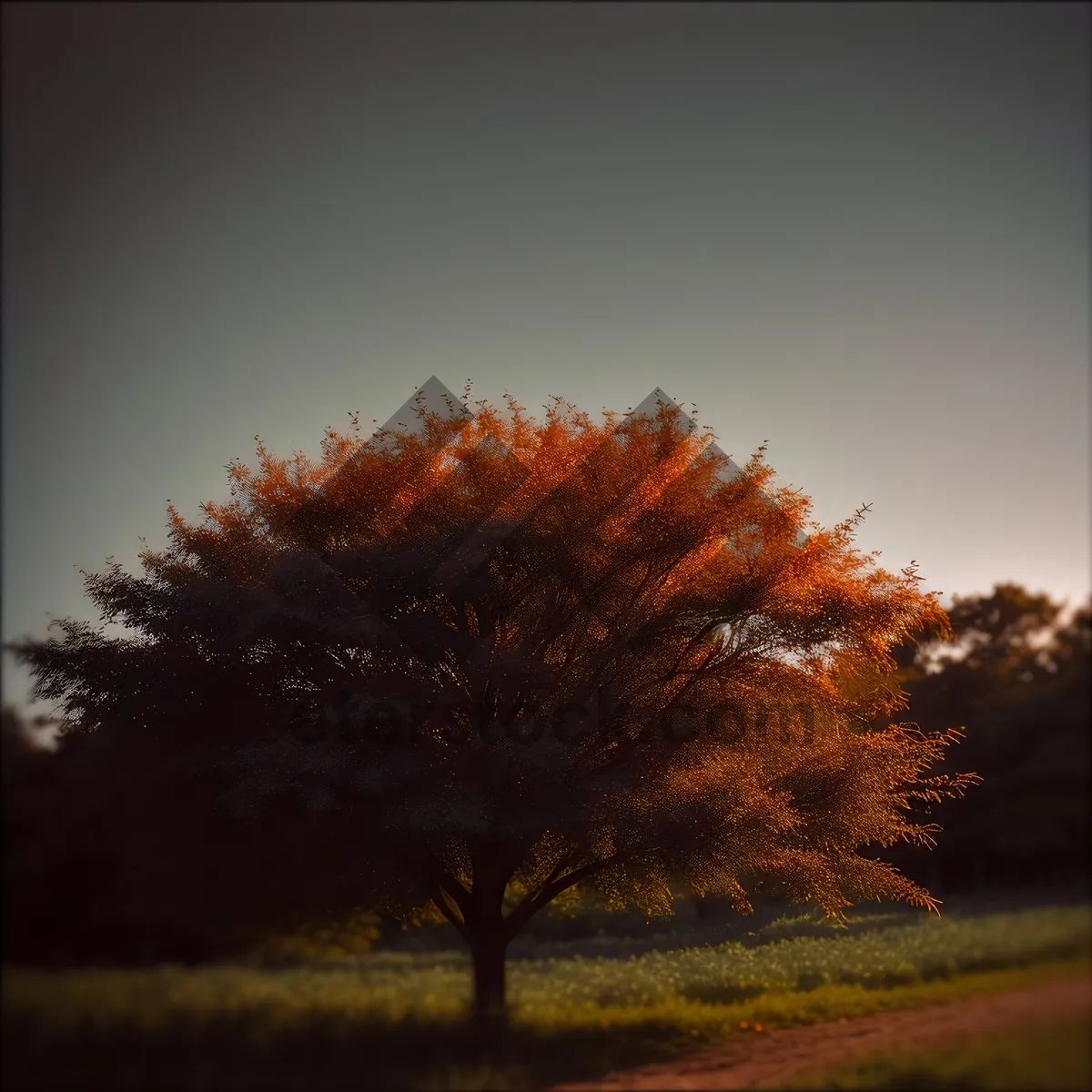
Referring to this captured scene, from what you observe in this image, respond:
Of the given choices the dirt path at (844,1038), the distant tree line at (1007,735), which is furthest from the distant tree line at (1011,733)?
the dirt path at (844,1038)

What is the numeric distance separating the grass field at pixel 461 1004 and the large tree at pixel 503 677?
3.52 feet

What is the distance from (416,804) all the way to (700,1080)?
457 centimetres

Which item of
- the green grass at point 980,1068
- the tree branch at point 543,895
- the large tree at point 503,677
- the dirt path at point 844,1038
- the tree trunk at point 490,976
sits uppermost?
the large tree at point 503,677

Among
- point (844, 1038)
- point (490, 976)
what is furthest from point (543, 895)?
point (844, 1038)

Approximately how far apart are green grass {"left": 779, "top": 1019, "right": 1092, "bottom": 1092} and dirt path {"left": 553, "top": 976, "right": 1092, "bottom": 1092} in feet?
1.47

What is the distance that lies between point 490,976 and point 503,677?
14.0 feet

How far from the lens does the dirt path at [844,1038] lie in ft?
29.8

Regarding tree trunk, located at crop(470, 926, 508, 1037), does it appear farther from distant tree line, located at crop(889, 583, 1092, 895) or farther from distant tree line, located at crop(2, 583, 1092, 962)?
distant tree line, located at crop(889, 583, 1092, 895)

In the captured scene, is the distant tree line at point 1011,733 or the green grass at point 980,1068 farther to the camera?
the distant tree line at point 1011,733

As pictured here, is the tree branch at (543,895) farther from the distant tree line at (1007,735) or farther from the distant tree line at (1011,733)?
the distant tree line at (1011,733)

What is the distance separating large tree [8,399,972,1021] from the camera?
9.24 m

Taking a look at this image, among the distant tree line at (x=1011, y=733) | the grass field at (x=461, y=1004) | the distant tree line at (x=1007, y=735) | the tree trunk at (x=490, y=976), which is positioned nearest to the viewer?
the grass field at (x=461, y=1004)

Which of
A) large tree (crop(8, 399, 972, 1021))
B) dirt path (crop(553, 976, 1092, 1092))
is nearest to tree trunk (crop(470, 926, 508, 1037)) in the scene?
large tree (crop(8, 399, 972, 1021))

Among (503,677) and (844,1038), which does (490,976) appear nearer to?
(503,677)
